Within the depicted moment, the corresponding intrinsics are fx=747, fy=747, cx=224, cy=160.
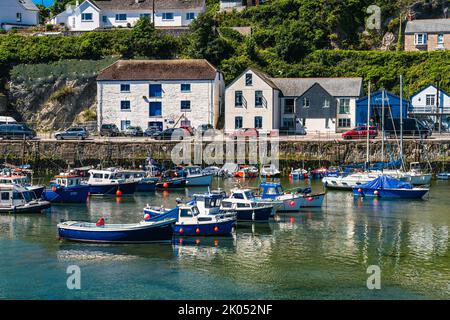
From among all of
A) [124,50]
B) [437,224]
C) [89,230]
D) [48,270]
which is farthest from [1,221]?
[124,50]

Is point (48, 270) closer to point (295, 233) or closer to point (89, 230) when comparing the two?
point (89, 230)

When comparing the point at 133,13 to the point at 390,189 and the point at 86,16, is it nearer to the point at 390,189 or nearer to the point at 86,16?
the point at 86,16

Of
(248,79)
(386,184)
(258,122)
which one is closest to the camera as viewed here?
(386,184)

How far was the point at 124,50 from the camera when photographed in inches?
3120

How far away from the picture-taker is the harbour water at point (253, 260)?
2766 cm

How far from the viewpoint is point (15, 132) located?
220ft

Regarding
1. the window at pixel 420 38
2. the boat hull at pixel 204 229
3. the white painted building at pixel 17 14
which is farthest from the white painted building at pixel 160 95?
the boat hull at pixel 204 229

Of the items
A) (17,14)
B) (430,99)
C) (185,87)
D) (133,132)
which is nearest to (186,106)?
(185,87)

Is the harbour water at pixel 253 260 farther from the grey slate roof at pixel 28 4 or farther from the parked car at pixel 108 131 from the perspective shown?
the grey slate roof at pixel 28 4

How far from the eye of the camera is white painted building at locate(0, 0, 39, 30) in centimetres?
8938

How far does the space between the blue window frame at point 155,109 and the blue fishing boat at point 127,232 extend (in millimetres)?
36576

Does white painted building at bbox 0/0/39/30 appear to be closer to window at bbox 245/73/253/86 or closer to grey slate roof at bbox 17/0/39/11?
grey slate roof at bbox 17/0/39/11

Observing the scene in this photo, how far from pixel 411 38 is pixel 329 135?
62.9ft

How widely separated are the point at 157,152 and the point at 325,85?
58.7ft
